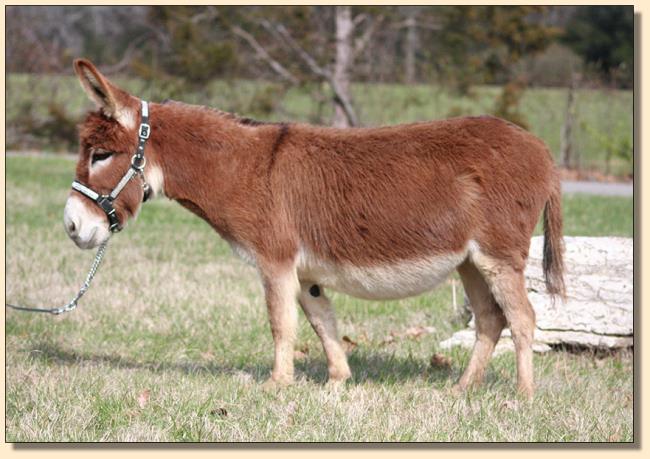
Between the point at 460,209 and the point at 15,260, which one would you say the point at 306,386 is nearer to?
the point at 460,209

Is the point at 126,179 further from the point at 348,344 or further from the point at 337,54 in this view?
the point at 337,54

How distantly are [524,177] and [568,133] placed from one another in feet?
48.6

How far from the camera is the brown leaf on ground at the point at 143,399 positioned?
516cm

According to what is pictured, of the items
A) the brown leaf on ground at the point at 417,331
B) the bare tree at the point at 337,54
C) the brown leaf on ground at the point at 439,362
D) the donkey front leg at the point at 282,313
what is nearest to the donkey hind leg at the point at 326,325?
the donkey front leg at the point at 282,313

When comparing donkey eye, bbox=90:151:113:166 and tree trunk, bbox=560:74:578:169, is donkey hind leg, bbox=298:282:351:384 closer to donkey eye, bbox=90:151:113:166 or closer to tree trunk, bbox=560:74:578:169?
donkey eye, bbox=90:151:113:166

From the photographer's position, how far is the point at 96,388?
17.9 feet

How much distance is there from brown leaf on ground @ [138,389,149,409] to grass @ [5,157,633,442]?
0.04 feet

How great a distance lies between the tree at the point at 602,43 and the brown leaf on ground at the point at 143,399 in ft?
50.0

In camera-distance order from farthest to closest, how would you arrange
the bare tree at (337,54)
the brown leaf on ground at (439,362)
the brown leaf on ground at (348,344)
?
the bare tree at (337,54), the brown leaf on ground at (348,344), the brown leaf on ground at (439,362)

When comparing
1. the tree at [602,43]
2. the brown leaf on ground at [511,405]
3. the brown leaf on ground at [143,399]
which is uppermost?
the tree at [602,43]

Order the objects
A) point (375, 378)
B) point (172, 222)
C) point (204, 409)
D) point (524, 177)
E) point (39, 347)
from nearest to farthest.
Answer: point (204, 409) → point (524, 177) → point (375, 378) → point (39, 347) → point (172, 222)

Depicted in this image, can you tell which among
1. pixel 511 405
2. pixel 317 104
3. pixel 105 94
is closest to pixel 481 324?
pixel 511 405

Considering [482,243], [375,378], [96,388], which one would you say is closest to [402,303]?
[375,378]

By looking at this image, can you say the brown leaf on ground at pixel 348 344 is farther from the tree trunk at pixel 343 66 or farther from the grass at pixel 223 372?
the tree trunk at pixel 343 66
